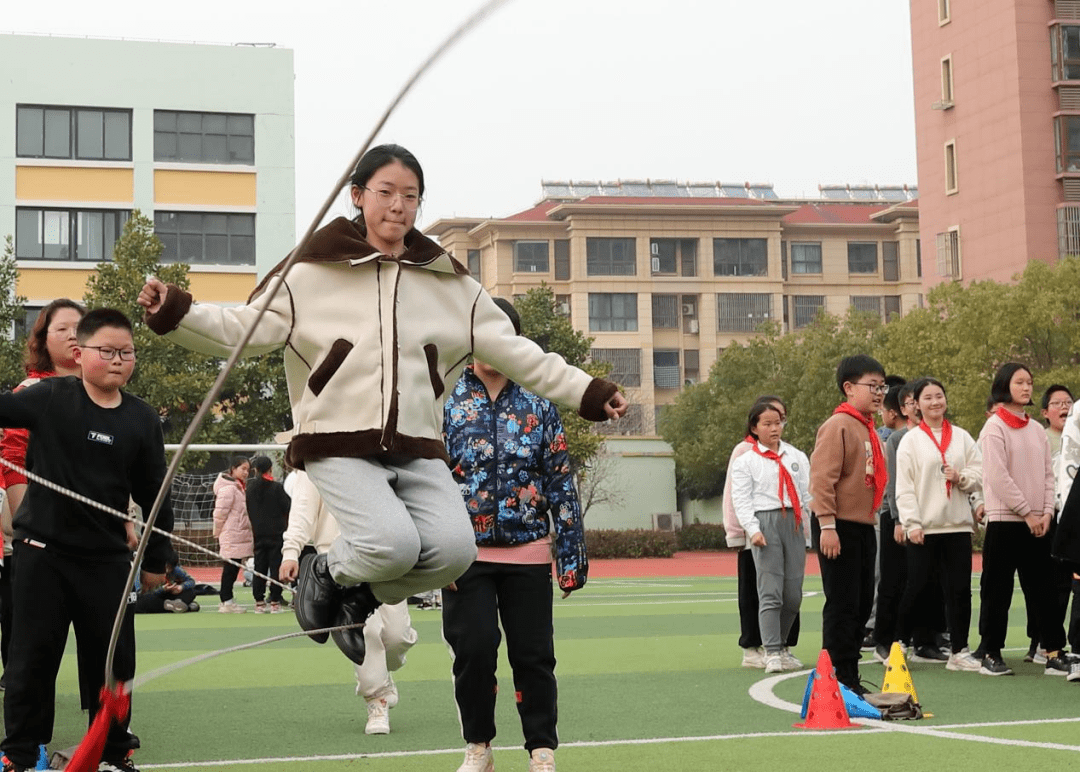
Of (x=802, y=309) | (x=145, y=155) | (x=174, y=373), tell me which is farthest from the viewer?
(x=802, y=309)

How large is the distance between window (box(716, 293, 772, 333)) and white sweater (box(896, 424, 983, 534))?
7828 cm

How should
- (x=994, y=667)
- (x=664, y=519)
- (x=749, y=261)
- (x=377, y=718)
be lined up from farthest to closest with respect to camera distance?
1. (x=749, y=261)
2. (x=664, y=519)
3. (x=994, y=667)
4. (x=377, y=718)

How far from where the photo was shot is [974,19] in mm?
59219

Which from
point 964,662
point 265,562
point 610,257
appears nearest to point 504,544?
point 964,662

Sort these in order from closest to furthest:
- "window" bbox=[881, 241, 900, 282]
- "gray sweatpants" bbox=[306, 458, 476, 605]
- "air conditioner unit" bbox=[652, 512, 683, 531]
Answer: "gray sweatpants" bbox=[306, 458, 476, 605] → "air conditioner unit" bbox=[652, 512, 683, 531] → "window" bbox=[881, 241, 900, 282]

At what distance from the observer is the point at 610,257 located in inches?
3479

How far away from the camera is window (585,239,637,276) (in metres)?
87.7

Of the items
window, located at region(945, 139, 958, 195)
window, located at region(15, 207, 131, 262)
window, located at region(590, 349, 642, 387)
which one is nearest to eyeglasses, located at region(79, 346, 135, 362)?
window, located at region(15, 207, 131, 262)

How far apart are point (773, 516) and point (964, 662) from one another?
171 centimetres

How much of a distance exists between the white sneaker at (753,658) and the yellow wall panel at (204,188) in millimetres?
42846

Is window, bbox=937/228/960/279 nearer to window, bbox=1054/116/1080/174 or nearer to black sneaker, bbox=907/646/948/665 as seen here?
window, bbox=1054/116/1080/174

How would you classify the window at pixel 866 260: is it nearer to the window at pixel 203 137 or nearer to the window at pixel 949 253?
the window at pixel 949 253

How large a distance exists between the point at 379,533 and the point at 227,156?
161 ft

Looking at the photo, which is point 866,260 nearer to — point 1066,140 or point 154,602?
point 1066,140
